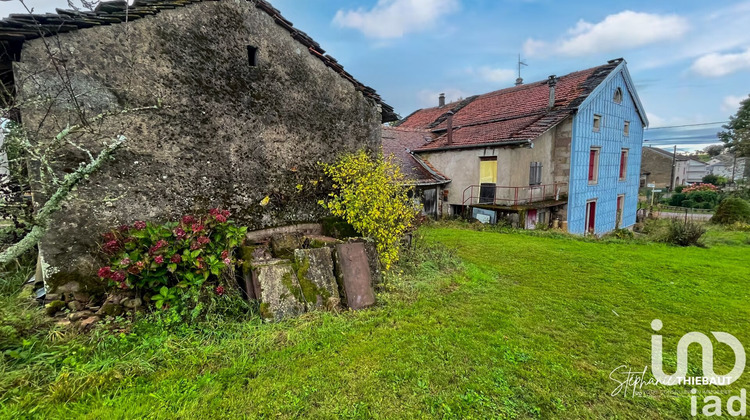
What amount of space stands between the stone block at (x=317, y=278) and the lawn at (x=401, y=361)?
0.29m

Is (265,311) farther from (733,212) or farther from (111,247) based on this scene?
(733,212)

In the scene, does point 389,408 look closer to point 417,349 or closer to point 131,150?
point 417,349

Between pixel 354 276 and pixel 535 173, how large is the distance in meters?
11.6

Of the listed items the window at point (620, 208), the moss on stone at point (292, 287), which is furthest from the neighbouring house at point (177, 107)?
the window at point (620, 208)

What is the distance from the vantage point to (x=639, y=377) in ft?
10.4

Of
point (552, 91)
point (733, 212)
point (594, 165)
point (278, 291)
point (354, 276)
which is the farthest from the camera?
point (733, 212)

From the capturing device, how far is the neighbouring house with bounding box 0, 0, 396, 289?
381 centimetres

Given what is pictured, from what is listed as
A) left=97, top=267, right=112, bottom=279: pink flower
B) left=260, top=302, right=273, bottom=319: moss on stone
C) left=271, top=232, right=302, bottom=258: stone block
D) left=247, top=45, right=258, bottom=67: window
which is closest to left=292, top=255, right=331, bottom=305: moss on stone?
left=271, top=232, right=302, bottom=258: stone block

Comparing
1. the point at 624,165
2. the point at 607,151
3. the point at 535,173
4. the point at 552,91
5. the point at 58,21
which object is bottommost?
the point at 535,173

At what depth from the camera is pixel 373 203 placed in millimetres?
5496

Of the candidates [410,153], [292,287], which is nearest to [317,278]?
[292,287]

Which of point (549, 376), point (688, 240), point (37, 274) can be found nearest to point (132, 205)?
point (37, 274)

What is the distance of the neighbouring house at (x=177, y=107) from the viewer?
3807 mm

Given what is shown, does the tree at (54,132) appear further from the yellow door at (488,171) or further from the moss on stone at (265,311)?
the yellow door at (488,171)
